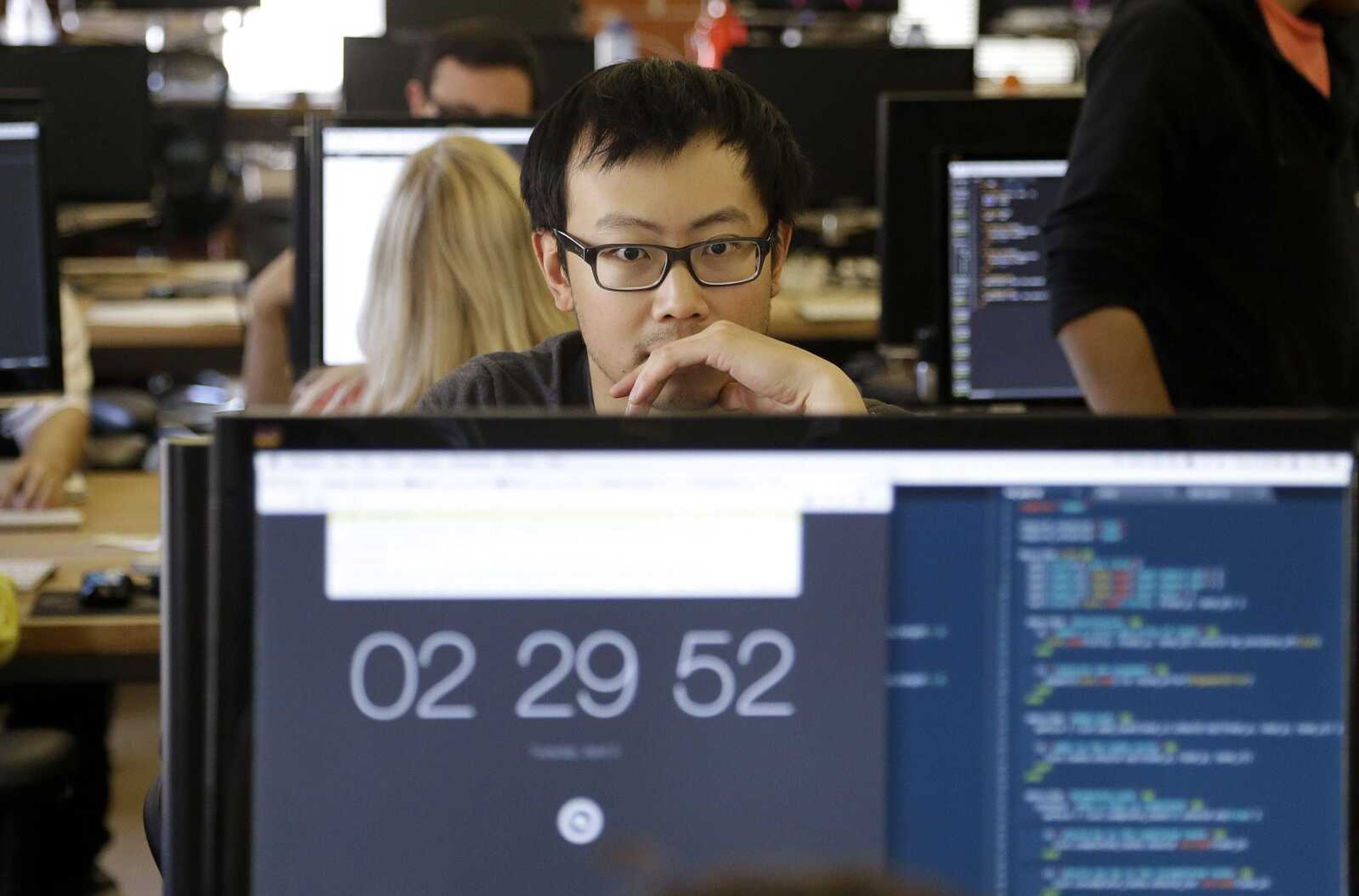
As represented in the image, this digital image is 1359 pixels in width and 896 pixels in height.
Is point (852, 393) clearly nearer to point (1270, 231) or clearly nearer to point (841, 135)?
point (1270, 231)

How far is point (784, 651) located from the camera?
30.4 inches

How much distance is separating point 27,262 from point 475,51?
3.74 feet

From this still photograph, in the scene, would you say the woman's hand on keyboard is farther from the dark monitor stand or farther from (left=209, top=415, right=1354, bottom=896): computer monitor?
(left=209, top=415, right=1354, bottom=896): computer monitor

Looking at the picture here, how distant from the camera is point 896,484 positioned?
2.51 feet

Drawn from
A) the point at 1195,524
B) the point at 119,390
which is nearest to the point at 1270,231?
the point at 1195,524

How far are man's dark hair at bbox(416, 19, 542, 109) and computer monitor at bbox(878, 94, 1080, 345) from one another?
2.41 feet

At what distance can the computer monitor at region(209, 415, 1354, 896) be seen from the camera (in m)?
0.76

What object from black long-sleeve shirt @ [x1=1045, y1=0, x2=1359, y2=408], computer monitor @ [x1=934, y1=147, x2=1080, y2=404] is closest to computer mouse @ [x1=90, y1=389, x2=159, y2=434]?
computer monitor @ [x1=934, y1=147, x2=1080, y2=404]

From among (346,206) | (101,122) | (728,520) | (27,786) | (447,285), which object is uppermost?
(101,122)

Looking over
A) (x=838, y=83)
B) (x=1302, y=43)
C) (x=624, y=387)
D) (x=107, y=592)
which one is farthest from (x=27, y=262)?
(x=838, y=83)

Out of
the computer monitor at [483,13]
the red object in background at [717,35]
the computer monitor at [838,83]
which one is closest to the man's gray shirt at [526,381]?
the computer monitor at [838,83]

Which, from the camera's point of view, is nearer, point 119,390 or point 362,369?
point 362,369

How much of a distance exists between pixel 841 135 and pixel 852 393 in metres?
3.17

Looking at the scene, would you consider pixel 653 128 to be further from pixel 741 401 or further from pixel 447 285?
pixel 447 285
